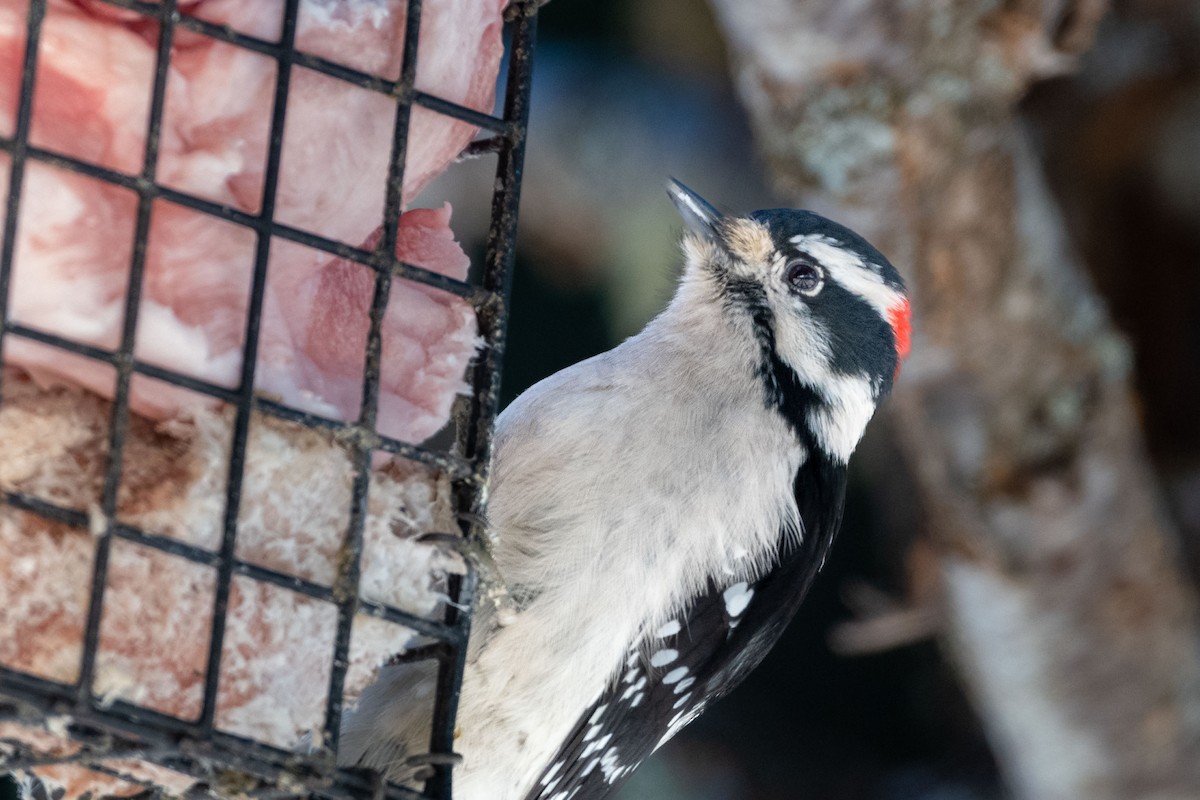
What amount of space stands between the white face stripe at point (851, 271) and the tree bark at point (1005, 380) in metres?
0.65

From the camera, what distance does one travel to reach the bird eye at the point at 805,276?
108 inches

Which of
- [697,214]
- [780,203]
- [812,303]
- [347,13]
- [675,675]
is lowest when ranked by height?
[675,675]

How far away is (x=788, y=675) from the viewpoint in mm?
5152

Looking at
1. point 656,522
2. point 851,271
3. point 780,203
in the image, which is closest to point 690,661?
point 656,522

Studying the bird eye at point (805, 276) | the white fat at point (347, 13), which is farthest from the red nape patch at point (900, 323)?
the white fat at point (347, 13)

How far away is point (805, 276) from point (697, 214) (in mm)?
247

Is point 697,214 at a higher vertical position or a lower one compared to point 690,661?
higher

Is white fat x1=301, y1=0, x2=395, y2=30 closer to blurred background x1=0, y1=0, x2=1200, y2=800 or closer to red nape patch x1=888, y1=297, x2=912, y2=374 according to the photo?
red nape patch x1=888, y1=297, x2=912, y2=374

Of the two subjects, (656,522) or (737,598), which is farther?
(737,598)

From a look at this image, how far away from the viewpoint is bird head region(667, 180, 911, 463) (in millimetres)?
2645

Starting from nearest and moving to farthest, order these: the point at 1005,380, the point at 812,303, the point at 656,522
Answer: the point at 656,522, the point at 812,303, the point at 1005,380

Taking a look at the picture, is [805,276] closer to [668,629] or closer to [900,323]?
[900,323]

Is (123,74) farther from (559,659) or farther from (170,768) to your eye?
(559,659)

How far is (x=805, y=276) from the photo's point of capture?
2.74 m
